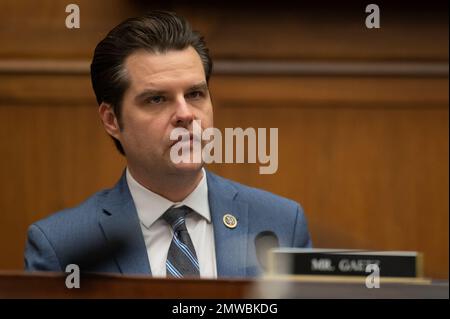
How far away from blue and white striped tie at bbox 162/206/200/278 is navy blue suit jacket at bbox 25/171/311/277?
0.03 meters

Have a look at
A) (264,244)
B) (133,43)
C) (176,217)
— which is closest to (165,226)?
(176,217)

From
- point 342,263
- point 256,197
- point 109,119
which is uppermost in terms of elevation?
point 109,119

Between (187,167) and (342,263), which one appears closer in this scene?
(342,263)

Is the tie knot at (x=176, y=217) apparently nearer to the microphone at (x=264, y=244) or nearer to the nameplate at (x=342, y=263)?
the microphone at (x=264, y=244)

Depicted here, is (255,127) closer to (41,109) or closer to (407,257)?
(41,109)

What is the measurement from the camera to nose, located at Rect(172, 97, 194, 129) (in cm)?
122

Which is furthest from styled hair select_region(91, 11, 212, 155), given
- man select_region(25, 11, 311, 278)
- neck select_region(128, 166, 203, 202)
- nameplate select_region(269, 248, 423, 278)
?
nameplate select_region(269, 248, 423, 278)

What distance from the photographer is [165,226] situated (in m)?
1.25

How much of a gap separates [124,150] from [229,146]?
0.55 feet

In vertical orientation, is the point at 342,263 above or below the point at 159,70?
below

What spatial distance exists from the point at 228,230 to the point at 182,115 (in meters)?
0.17

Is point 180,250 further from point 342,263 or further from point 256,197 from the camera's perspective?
point 342,263

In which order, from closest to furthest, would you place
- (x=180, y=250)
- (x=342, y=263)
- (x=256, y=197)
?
(x=342, y=263), (x=180, y=250), (x=256, y=197)

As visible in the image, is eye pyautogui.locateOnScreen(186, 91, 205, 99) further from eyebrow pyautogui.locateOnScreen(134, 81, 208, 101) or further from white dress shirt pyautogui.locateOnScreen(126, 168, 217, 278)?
white dress shirt pyautogui.locateOnScreen(126, 168, 217, 278)
